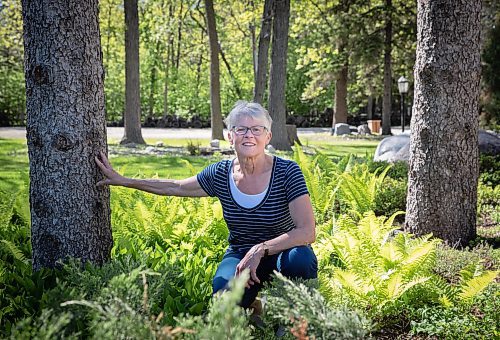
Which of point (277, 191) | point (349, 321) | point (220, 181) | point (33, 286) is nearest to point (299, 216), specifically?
point (277, 191)

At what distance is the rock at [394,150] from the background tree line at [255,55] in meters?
3.59

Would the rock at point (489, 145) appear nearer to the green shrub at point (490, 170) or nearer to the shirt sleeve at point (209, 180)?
the green shrub at point (490, 170)

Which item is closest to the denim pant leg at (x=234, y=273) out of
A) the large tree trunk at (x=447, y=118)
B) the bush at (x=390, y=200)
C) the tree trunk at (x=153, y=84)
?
the large tree trunk at (x=447, y=118)

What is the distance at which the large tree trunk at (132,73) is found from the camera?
56.2ft

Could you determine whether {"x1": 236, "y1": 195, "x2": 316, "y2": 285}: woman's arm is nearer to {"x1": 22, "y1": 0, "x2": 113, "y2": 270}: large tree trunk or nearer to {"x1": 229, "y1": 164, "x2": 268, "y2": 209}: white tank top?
{"x1": 229, "y1": 164, "x2": 268, "y2": 209}: white tank top

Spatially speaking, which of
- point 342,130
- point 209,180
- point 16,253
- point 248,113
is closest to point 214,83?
point 342,130

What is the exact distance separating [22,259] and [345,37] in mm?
20389

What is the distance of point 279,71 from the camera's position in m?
15.6

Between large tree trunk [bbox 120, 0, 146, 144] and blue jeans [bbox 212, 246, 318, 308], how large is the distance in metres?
14.6

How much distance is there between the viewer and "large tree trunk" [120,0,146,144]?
17.1 m

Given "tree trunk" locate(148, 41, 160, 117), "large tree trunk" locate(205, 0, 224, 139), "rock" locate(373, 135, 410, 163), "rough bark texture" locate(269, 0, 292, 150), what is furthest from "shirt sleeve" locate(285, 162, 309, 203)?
"tree trunk" locate(148, 41, 160, 117)

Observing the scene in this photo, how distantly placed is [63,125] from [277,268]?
5.31 ft

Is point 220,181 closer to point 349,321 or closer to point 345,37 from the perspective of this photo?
point 349,321

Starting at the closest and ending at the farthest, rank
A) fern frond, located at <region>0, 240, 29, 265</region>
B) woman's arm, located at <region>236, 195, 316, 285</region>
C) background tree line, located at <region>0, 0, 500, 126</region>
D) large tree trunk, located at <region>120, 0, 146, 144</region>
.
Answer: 1. woman's arm, located at <region>236, 195, 316, 285</region>
2. fern frond, located at <region>0, 240, 29, 265</region>
3. large tree trunk, located at <region>120, 0, 146, 144</region>
4. background tree line, located at <region>0, 0, 500, 126</region>
